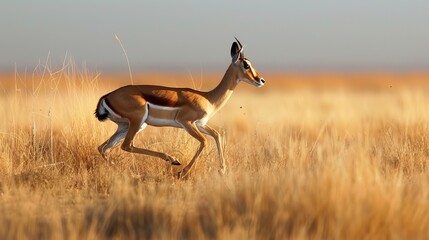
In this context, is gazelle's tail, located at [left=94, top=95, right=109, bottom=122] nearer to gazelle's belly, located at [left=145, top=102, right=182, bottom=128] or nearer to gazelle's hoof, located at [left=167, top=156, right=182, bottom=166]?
gazelle's belly, located at [left=145, top=102, right=182, bottom=128]

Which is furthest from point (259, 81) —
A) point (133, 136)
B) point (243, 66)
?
point (133, 136)

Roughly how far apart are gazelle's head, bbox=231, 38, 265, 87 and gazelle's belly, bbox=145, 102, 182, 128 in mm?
1015

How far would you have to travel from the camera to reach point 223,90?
9.00 meters

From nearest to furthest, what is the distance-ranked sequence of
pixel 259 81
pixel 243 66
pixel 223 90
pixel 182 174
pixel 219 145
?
pixel 182 174 < pixel 219 145 < pixel 259 81 < pixel 243 66 < pixel 223 90

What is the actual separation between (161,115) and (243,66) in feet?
4.02

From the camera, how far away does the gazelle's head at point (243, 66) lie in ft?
28.9

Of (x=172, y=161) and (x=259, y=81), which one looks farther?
(x=259, y=81)

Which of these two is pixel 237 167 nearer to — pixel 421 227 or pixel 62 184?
pixel 62 184

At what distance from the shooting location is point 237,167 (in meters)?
8.77

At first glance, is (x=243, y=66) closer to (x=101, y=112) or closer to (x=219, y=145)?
(x=219, y=145)

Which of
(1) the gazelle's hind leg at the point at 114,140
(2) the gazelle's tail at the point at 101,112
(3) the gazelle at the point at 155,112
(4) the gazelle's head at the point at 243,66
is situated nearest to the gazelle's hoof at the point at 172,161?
(3) the gazelle at the point at 155,112

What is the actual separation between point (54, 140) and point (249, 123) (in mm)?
6367

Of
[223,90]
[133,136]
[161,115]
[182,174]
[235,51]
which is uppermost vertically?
[235,51]

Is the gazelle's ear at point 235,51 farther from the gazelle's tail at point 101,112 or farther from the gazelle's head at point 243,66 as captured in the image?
the gazelle's tail at point 101,112
